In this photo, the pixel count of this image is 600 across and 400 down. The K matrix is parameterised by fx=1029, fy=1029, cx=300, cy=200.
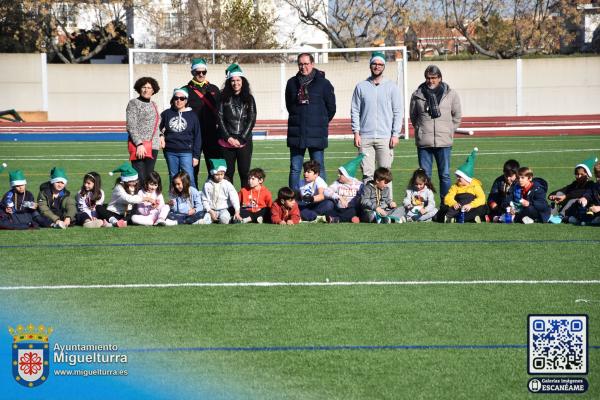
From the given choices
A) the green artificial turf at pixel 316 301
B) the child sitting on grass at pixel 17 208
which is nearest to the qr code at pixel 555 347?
the green artificial turf at pixel 316 301

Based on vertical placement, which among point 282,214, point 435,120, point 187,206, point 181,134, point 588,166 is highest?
point 435,120

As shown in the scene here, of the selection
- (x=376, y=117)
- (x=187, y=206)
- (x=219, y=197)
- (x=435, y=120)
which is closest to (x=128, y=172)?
(x=187, y=206)

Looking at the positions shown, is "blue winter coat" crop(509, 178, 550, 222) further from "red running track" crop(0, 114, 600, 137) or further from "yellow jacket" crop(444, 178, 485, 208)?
"red running track" crop(0, 114, 600, 137)

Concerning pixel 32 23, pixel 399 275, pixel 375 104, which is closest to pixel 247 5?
pixel 32 23

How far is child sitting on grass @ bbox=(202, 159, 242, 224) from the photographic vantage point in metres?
12.2

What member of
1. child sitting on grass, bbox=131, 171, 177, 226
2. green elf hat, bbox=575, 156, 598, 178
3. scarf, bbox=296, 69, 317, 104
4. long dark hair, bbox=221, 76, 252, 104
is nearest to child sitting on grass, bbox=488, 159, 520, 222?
green elf hat, bbox=575, 156, 598, 178

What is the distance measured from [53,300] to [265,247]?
2953 mm

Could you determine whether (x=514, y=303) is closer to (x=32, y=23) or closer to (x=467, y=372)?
(x=467, y=372)

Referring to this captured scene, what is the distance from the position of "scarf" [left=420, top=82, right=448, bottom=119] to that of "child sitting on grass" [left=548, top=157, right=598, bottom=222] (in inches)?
69.7

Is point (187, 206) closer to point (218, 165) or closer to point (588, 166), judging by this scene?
point (218, 165)

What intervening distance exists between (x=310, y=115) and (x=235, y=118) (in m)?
0.96

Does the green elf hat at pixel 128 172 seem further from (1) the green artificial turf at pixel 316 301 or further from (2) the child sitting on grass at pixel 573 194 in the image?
(2) the child sitting on grass at pixel 573 194

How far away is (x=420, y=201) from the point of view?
12383 mm

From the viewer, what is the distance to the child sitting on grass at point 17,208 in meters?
12.0
